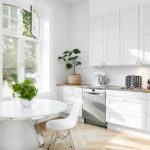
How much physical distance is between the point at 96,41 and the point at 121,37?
618 mm

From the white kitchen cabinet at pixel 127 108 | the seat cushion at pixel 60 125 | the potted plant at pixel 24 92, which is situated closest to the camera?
the potted plant at pixel 24 92

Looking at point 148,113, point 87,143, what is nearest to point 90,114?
point 87,143

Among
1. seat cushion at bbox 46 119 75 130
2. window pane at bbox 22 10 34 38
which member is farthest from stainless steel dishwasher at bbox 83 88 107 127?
window pane at bbox 22 10 34 38

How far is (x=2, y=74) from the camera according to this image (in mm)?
3129

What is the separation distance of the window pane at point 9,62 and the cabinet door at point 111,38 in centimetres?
200

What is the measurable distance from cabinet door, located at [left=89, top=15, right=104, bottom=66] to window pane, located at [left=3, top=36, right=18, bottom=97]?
1741 mm

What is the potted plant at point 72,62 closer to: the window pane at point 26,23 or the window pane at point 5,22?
the window pane at point 26,23

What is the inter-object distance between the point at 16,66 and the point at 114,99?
2.18m

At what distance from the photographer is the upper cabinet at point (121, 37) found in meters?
3.18

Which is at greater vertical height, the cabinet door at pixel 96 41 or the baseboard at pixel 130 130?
the cabinet door at pixel 96 41

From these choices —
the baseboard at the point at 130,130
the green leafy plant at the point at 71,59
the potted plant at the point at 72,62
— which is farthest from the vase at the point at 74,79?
the baseboard at the point at 130,130

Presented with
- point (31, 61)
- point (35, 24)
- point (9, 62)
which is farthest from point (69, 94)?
point (35, 24)

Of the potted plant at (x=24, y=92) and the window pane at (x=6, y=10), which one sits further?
the window pane at (x=6, y=10)

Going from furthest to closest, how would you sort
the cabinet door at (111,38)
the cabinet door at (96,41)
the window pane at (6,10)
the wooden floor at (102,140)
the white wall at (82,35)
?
the white wall at (82,35)
the cabinet door at (96,41)
the cabinet door at (111,38)
the window pane at (6,10)
the wooden floor at (102,140)
